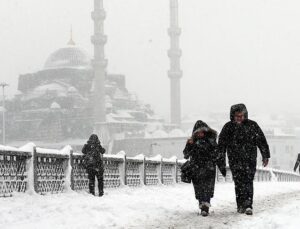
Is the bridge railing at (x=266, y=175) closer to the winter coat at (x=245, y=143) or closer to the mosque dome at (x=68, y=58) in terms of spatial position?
the winter coat at (x=245, y=143)

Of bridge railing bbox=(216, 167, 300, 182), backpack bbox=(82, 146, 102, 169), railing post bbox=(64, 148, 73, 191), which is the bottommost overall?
bridge railing bbox=(216, 167, 300, 182)

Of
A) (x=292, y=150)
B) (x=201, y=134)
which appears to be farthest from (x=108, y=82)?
(x=201, y=134)

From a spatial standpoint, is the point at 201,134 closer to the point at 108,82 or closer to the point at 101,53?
the point at 101,53

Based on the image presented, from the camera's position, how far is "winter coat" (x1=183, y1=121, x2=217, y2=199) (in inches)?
287

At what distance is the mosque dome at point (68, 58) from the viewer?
368 feet

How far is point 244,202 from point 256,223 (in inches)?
45.3

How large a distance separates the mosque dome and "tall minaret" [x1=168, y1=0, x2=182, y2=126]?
22609mm

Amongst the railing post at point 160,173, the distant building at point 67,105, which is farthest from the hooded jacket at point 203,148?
the distant building at point 67,105

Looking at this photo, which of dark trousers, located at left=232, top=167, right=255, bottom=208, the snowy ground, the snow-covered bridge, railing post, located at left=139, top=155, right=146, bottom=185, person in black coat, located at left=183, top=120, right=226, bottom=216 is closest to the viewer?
the snowy ground

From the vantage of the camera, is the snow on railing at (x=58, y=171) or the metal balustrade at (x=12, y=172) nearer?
the metal balustrade at (x=12, y=172)

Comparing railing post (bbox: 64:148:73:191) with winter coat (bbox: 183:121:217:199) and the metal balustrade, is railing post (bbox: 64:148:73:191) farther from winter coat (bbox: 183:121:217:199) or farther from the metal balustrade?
winter coat (bbox: 183:121:217:199)

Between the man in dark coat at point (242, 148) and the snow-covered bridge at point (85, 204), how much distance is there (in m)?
0.37

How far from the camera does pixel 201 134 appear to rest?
24.2 ft

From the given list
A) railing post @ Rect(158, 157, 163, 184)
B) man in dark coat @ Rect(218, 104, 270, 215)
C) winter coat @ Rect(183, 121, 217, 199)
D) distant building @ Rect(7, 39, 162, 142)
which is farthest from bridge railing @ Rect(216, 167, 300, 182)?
distant building @ Rect(7, 39, 162, 142)
